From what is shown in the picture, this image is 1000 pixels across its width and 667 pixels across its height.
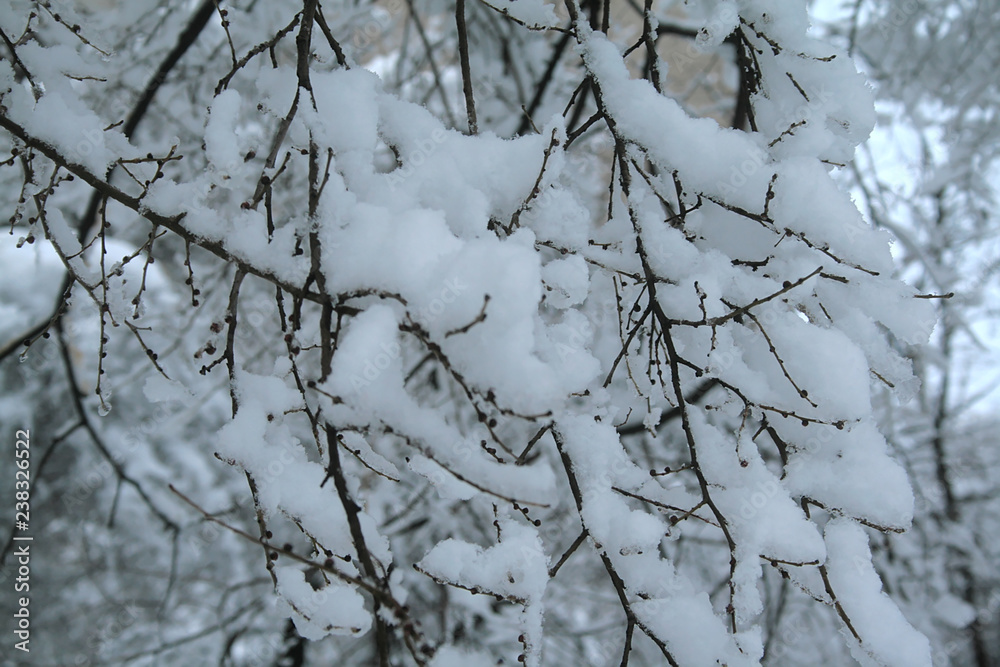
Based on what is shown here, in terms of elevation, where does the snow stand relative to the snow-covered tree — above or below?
below

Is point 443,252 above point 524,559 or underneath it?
above

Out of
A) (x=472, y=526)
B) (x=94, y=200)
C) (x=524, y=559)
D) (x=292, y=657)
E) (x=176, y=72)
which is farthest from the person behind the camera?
(x=472, y=526)

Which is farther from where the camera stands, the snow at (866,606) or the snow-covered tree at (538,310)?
the snow at (866,606)

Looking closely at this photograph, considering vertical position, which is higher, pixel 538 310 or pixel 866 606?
pixel 538 310

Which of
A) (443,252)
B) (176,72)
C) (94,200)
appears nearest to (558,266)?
(443,252)

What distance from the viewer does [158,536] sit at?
816 cm

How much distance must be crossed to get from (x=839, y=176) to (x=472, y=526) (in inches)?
120

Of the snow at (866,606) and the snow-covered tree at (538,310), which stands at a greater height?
the snow-covered tree at (538,310)

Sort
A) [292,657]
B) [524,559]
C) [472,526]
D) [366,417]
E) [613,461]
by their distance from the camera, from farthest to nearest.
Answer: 1. [472,526]
2. [292,657]
3. [613,461]
4. [524,559]
5. [366,417]

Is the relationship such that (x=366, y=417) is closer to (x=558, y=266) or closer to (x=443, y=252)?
(x=443, y=252)

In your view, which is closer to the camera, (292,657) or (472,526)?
(292,657)

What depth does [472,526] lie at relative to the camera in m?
3.73

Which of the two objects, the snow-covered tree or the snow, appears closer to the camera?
the snow-covered tree

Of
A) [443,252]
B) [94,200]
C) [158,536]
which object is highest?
[158,536]
